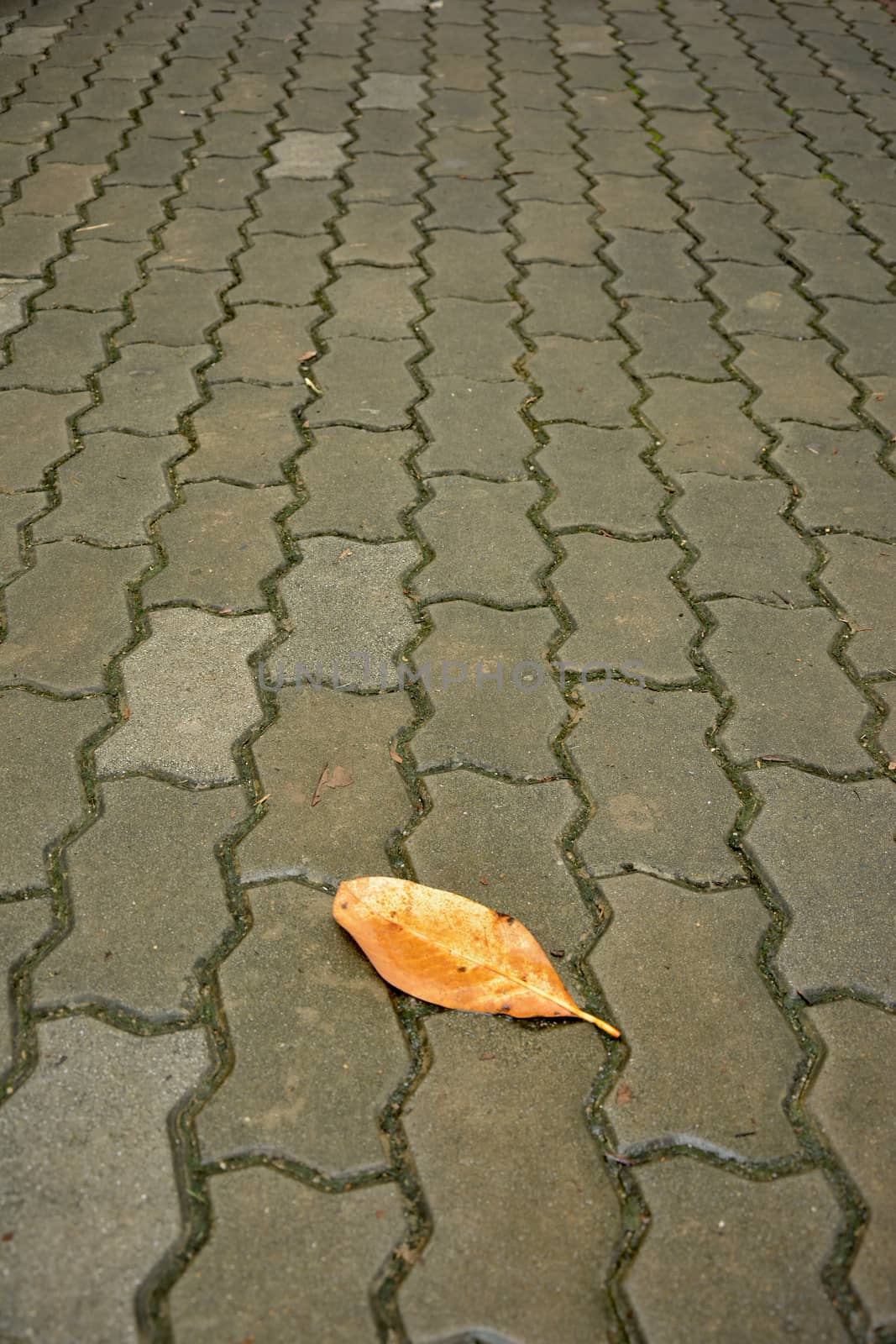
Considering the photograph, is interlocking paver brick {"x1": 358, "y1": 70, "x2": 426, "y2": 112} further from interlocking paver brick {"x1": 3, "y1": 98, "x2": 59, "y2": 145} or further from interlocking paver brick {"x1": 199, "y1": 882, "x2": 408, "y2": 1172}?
interlocking paver brick {"x1": 199, "y1": 882, "x2": 408, "y2": 1172}

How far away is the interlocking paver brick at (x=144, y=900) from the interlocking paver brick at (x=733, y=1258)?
777 millimetres

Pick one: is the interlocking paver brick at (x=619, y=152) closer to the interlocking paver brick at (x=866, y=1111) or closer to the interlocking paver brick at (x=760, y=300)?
the interlocking paver brick at (x=760, y=300)

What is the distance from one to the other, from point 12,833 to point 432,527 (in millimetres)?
1250

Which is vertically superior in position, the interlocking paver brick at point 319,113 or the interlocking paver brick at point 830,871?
the interlocking paver brick at point 319,113

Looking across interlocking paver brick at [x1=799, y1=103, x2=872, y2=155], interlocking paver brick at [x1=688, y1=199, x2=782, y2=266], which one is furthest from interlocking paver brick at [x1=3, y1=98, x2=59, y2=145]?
interlocking paver brick at [x1=799, y1=103, x2=872, y2=155]

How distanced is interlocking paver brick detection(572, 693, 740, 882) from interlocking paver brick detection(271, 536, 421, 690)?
445mm

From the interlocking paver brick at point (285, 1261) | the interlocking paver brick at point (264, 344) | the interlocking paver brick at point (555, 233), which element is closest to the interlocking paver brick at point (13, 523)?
the interlocking paver brick at point (264, 344)

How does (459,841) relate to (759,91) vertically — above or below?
below

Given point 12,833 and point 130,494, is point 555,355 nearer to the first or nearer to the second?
point 130,494

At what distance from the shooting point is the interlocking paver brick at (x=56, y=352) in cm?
349

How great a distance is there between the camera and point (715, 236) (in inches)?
172

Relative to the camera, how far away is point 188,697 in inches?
98.8

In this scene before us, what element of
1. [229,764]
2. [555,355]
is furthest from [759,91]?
[229,764]

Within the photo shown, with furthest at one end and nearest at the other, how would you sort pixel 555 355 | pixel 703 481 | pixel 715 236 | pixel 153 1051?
pixel 715 236
pixel 555 355
pixel 703 481
pixel 153 1051
